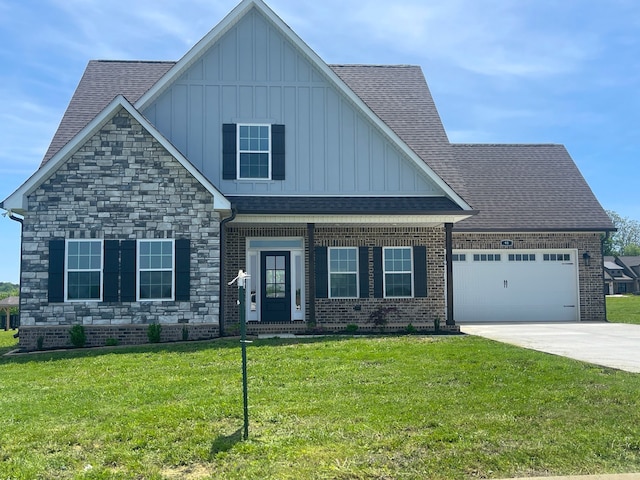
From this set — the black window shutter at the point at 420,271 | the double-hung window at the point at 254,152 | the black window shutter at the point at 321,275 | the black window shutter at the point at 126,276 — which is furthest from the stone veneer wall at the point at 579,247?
the black window shutter at the point at 126,276

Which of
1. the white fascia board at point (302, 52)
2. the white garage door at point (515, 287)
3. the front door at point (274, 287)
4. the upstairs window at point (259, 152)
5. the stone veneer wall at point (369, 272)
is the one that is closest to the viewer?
the white fascia board at point (302, 52)

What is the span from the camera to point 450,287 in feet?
48.6

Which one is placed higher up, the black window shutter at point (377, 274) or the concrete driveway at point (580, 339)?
the black window shutter at point (377, 274)

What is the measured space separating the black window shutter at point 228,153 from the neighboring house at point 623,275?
202ft

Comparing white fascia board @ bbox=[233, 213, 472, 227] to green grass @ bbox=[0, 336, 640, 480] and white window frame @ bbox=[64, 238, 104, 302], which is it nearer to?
white window frame @ bbox=[64, 238, 104, 302]

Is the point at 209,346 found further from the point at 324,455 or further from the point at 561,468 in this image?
the point at 561,468

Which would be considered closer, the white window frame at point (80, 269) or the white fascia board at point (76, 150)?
the white fascia board at point (76, 150)

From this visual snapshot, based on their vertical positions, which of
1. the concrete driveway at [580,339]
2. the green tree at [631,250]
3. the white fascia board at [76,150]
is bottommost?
the concrete driveway at [580,339]

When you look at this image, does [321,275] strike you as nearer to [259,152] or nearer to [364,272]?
[364,272]

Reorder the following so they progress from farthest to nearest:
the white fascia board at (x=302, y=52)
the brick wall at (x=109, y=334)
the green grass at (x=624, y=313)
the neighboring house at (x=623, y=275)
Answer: the neighboring house at (x=623, y=275) → the green grass at (x=624, y=313) → the white fascia board at (x=302, y=52) → the brick wall at (x=109, y=334)

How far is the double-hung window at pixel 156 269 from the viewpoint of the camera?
13469 millimetres

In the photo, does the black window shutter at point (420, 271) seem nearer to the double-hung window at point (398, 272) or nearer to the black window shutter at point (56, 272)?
the double-hung window at point (398, 272)

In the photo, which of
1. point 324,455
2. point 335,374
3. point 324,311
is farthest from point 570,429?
point 324,311

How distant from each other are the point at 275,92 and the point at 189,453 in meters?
11.8
